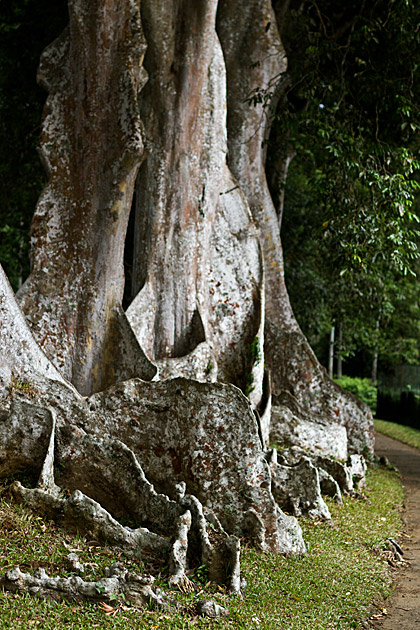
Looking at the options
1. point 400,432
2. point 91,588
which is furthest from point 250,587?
point 400,432

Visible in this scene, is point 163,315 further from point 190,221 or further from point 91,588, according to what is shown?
point 91,588

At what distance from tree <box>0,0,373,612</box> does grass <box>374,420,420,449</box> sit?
6492 mm

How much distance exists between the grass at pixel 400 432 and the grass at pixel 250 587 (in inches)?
443

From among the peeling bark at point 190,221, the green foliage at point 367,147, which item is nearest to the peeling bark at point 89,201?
the peeling bark at point 190,221

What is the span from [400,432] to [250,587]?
1539 centimetres

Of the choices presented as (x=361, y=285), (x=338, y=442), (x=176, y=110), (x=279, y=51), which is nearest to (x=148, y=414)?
(x=176, y=110)

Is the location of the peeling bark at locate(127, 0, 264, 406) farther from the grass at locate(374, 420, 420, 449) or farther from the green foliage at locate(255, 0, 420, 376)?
the grass at locate(374, 420, 420, 449)

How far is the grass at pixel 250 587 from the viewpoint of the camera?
13.3ft

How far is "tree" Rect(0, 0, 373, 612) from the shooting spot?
18.5 ft

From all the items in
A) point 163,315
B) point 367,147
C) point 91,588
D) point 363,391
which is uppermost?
point 367,147

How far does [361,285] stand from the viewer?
14938 millimetres

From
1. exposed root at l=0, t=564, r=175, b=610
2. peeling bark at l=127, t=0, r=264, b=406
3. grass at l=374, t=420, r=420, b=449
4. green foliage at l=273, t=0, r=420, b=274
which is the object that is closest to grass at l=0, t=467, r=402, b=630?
exposed root at l=0, t=564, r=175, b=610

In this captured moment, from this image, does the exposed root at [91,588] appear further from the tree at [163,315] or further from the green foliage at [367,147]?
the green foliage at [367,147]

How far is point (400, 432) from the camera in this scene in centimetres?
1936
